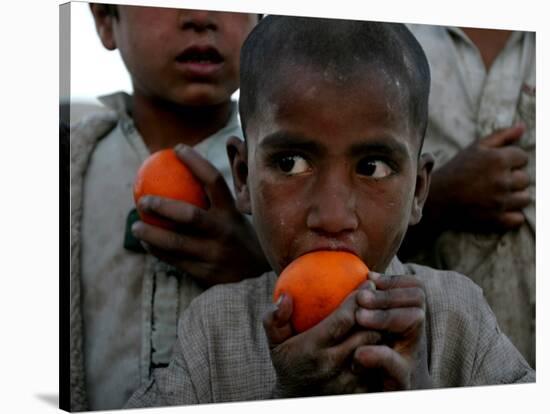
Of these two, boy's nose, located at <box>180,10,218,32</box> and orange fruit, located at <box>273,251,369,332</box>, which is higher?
boy's nose, located at <box>180,10,218,32</box>

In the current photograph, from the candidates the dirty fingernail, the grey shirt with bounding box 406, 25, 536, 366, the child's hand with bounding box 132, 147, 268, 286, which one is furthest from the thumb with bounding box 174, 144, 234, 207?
the grey shirt with bounding box 406, 25, 536, 366

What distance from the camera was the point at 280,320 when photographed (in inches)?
131

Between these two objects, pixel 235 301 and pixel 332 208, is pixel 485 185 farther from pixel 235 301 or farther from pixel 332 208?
pixel 235 301

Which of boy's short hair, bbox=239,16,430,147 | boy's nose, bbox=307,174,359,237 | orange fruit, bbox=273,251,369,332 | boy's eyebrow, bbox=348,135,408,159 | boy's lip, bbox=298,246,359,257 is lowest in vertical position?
orange fruit, bbox=273,251,369,332

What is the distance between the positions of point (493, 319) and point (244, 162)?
1226 mm

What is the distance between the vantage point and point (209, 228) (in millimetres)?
3861

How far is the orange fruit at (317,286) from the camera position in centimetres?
334

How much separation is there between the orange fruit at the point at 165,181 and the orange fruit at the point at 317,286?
0.62 metres

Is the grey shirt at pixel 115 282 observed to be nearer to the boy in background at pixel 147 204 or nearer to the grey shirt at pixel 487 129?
the boy in background at pixel 147 204

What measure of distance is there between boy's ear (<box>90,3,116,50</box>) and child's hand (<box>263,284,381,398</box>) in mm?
1182

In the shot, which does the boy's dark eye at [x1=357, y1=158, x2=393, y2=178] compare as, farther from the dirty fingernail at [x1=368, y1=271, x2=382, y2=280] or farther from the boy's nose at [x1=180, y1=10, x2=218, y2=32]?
the boy's nose at [x1=180, y1=10, x2=218, y2=32]

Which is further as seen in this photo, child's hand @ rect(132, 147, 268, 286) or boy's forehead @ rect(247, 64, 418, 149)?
child's hand @ rect(132, 147, 268, 286)

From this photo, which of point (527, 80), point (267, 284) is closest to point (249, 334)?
point (267, 284)

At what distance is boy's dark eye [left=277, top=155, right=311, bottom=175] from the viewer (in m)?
3.61
